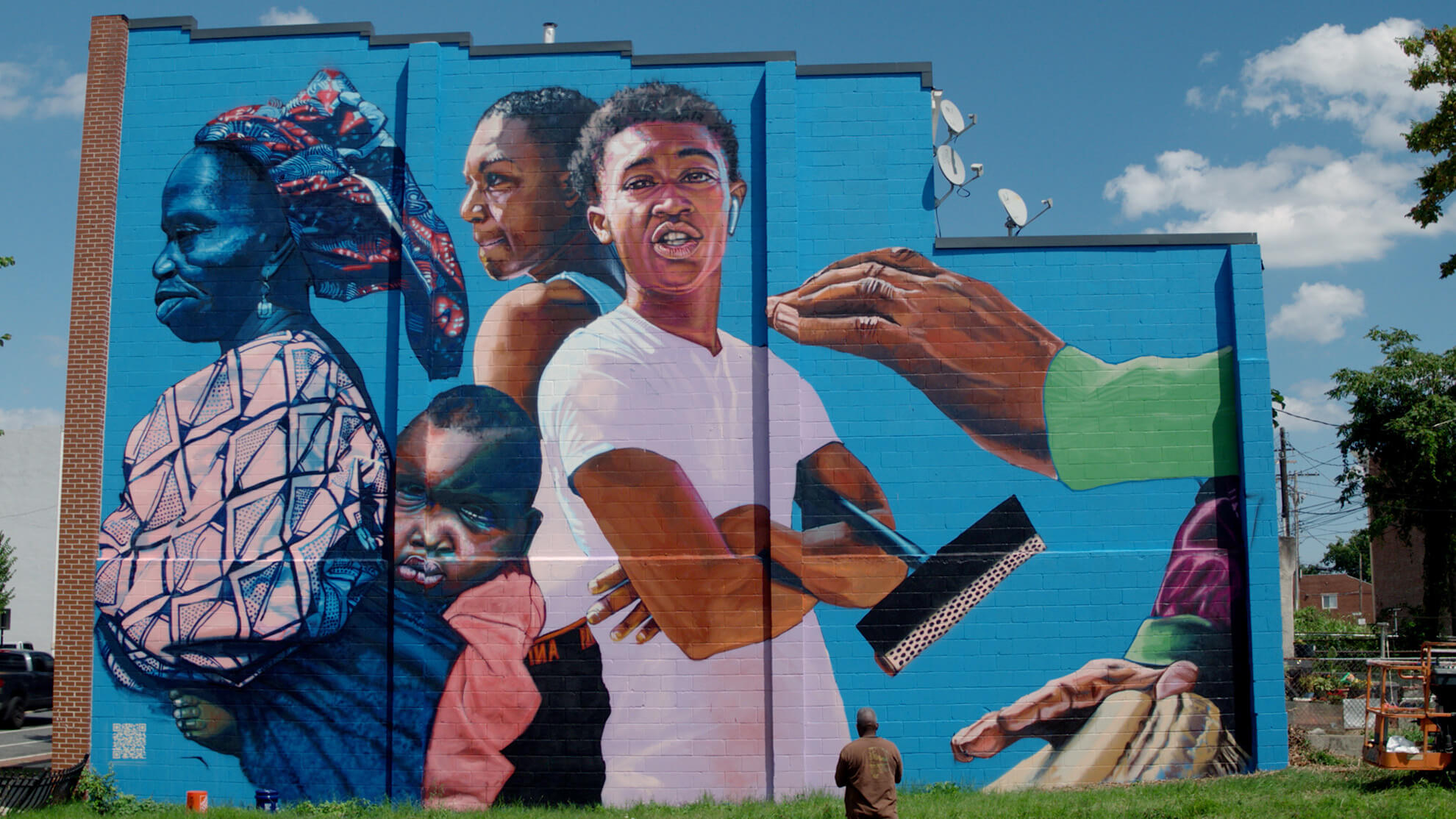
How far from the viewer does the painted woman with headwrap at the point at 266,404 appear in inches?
509

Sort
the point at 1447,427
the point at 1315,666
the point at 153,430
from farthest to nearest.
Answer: the point at 1447,427 → the point at 1315,666 → the point at 153,430

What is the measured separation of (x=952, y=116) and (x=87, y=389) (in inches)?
483

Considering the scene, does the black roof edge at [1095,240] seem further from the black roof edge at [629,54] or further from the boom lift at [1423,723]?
the boom lift at [1423,723]

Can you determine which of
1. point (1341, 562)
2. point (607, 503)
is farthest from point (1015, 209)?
point (1341, 562)

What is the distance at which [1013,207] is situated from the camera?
14078mm

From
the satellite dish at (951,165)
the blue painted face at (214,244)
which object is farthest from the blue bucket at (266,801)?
the satellite dish at (951,165)

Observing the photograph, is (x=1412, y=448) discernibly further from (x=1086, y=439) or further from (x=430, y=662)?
(x=430, y=662)

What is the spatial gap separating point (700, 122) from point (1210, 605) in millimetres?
9058

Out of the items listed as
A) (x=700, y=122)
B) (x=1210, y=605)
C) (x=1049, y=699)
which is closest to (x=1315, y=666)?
(x=1210, y=605)

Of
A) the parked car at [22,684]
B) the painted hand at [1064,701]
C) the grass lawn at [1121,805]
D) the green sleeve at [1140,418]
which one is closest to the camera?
the grass lawn at [1121,805]

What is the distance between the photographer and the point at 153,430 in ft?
43.7

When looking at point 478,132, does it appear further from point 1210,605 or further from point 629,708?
point 1210,605

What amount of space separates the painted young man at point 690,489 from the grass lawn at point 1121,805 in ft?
2.64

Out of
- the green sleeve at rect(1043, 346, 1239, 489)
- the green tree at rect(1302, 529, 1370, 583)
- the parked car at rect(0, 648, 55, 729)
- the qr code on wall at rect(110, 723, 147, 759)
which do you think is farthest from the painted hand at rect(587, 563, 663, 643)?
the green tree at rect(1302, 529, 1370, 583)
